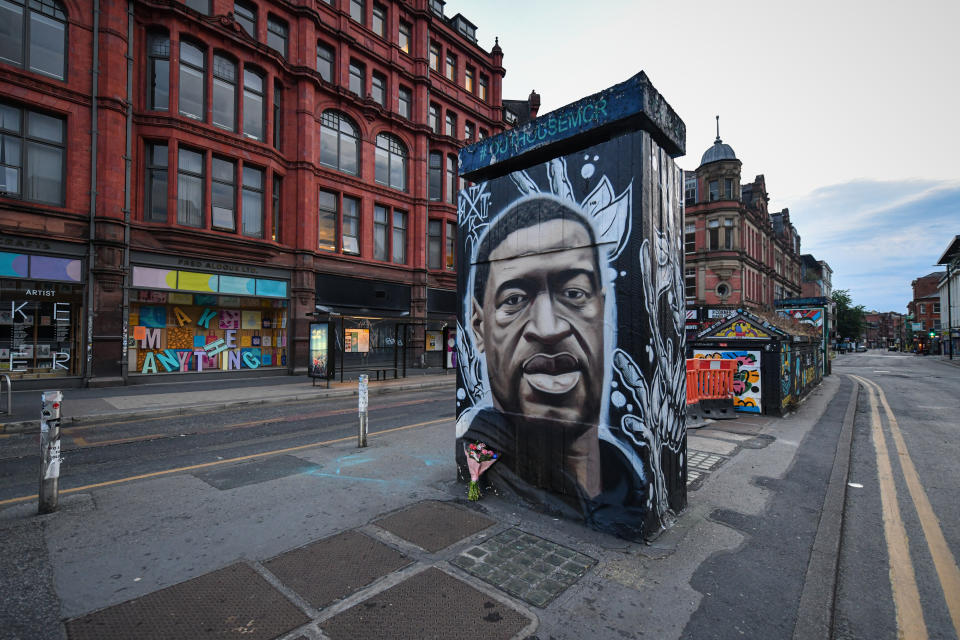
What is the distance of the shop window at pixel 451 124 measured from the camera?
1104 inches

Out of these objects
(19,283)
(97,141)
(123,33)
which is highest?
(123,33)

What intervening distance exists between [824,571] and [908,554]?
1052 millimetres

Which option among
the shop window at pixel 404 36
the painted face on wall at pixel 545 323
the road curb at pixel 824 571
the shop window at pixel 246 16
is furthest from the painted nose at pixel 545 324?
the shop window at pixel 404 36

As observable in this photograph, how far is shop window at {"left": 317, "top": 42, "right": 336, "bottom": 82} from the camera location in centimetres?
2130

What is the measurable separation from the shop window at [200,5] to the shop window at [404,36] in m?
10.2

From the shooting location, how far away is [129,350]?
15.8 m

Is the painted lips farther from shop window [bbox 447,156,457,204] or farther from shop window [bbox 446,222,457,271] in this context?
shop window [bbox 447,156,457,204]

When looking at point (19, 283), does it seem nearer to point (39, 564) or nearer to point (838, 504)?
point (39, 564)

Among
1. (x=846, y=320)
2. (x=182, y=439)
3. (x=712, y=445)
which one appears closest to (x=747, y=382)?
(x=712, y=445)

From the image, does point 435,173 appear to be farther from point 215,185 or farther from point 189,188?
point 189,188

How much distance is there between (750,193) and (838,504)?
177 feet

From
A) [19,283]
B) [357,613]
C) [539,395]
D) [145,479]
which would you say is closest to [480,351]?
[539,395]

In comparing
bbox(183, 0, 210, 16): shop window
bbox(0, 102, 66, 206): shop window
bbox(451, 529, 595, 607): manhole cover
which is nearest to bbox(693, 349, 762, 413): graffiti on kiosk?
bbox(451, 529, 595, 607): manhole cover

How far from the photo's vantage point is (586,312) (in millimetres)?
4152
